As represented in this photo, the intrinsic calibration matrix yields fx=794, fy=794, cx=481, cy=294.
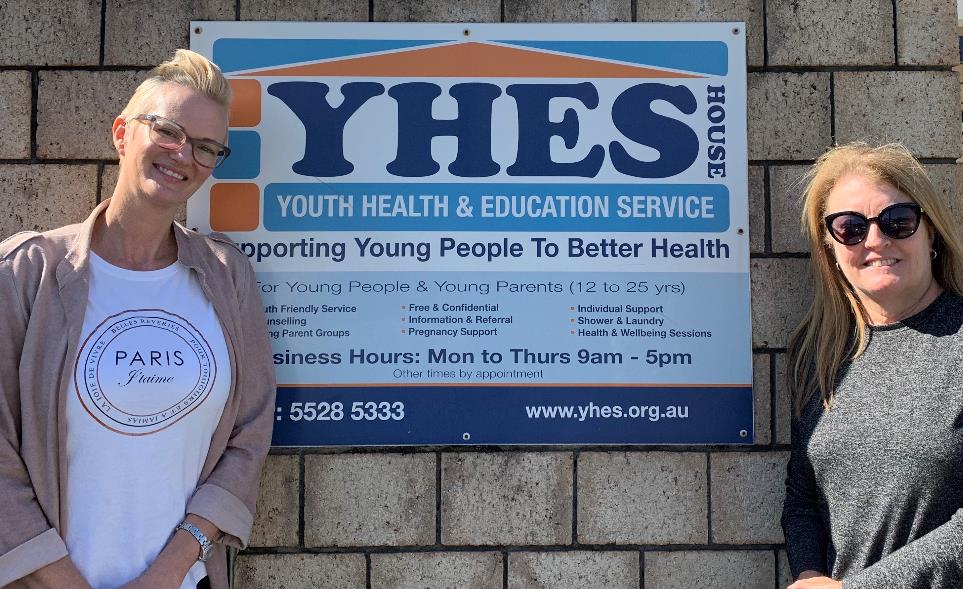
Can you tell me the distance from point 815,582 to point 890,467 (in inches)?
13.2

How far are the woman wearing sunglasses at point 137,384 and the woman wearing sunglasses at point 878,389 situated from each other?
143 cm

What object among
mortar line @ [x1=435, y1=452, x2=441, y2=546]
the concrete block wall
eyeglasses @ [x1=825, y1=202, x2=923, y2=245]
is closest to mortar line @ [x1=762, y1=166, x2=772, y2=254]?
the concrete block wall

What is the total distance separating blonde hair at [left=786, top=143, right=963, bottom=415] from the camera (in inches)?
78.7

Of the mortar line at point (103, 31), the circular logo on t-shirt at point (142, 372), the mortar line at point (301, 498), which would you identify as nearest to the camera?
the circular logo on t-shirt at point (142, 372)

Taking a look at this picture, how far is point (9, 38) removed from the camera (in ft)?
7.98

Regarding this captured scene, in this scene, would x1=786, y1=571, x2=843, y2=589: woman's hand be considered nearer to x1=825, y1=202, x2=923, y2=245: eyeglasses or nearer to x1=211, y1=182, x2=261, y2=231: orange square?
x1=825, y1=202, x2=923, y2=245: eyeglasses

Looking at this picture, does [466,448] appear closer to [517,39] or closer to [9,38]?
[517,39]

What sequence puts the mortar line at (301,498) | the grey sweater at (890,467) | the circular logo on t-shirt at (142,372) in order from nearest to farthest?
the grey sweater at (890,467) < the circular logo on t-shirt at (142,372) < the mortar line at (301,498)

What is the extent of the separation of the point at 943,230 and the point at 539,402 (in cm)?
115

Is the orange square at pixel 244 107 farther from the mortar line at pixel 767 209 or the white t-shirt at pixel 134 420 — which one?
the mortar line at pixel 767 209

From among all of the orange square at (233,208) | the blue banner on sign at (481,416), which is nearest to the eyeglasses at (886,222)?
the blue banner on sign at (481,416)

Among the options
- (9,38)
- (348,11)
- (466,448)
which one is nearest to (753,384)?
(466,448)

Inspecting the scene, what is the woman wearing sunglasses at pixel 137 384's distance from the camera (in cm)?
178

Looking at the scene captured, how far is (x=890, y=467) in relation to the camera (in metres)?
1.80
